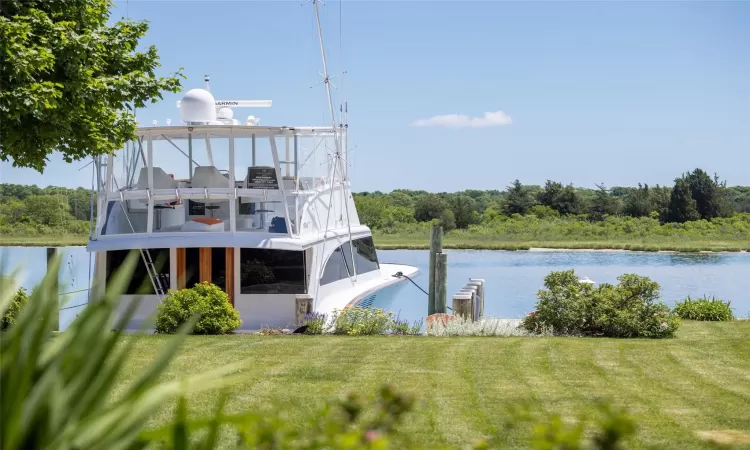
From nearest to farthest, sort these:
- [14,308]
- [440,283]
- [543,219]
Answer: [14,308] < [440,283] < [543,219]

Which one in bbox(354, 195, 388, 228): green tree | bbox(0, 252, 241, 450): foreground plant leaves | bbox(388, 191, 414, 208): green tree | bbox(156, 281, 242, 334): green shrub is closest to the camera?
bbox(0, 252, 241, 450): foreground plant leaves

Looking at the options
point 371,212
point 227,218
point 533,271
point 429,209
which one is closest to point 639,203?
point 429,209

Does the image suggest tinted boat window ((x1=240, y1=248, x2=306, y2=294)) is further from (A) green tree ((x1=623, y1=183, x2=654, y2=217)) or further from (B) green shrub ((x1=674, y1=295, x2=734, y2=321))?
(A) green tree ((x1=623, y1=183, x2=654, y2=217))

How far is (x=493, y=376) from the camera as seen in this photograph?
10.1 meters

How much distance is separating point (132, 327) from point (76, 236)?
3025cm

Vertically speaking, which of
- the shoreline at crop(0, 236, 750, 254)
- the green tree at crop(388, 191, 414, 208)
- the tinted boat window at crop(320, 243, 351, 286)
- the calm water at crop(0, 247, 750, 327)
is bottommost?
the calm water at crop(0, 247, 750, 327)

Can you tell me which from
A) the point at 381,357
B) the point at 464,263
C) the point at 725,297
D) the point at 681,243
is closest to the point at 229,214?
the point at 381,357

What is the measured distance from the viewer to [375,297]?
71.1 feet

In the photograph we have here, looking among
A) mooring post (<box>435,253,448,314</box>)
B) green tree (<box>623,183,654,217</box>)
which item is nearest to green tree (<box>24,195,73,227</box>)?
mooring post (<box>435,253,448,314</box>)

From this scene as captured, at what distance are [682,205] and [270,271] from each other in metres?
47.7

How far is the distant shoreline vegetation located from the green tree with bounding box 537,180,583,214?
70mm

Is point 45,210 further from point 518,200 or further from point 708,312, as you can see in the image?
point 708,312

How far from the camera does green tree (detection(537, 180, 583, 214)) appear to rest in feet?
202

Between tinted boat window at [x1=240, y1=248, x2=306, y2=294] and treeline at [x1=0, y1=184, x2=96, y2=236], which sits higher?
treeline at [x1=0, y1=184, x2=96, y2=236]
